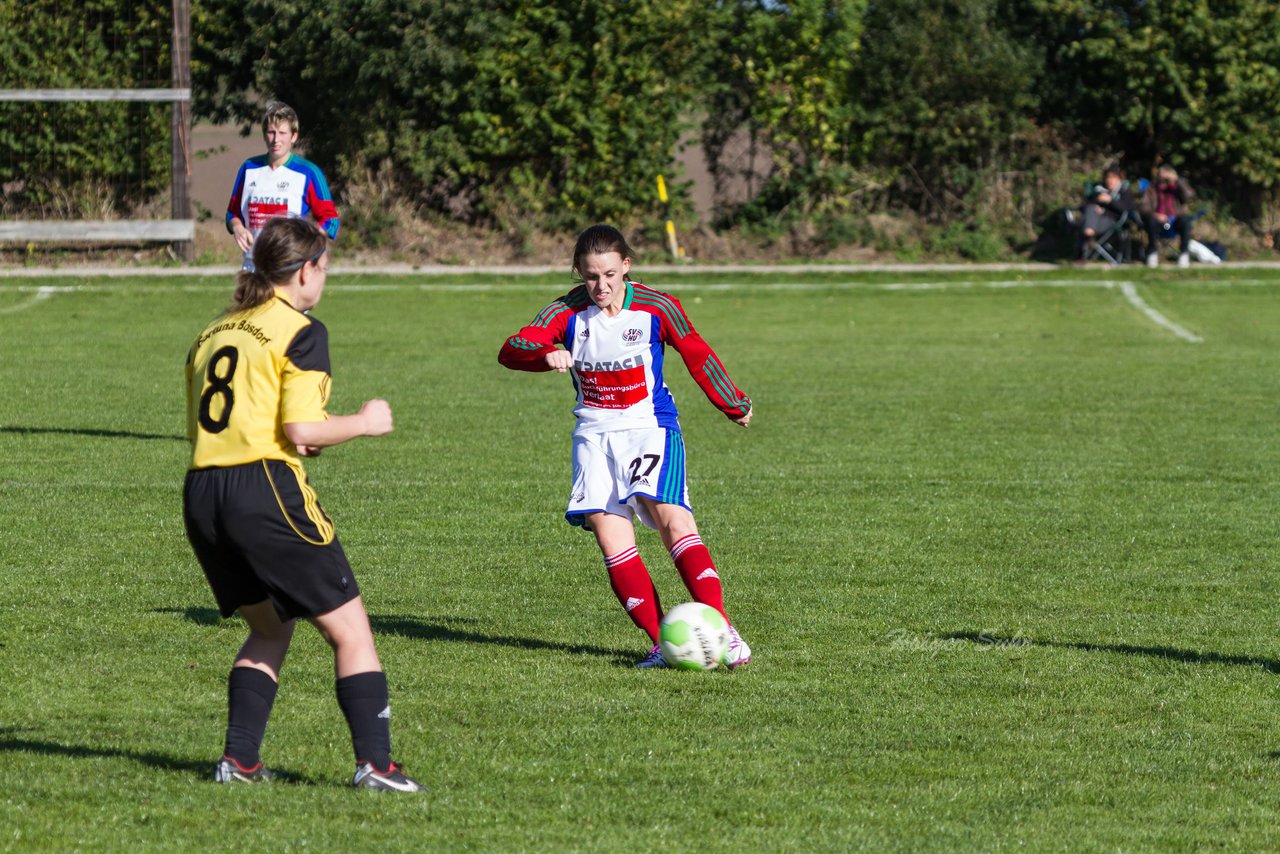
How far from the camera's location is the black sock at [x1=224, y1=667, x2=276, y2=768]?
4559 mm

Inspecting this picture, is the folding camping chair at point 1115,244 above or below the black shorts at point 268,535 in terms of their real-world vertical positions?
below

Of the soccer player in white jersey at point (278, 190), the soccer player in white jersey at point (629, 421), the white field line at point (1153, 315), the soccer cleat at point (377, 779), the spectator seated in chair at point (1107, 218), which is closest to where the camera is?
the soccer cleat at point (377, 779)

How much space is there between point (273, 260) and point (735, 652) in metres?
2.47

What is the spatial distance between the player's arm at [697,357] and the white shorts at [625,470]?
23cm

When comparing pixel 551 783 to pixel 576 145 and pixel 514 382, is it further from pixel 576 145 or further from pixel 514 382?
pixel 576 145

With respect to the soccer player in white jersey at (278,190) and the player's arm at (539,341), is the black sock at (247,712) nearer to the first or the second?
the player's arm at (539,341)

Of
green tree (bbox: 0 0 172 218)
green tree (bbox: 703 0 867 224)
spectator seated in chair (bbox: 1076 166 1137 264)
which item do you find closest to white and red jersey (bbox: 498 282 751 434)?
green tree (bbox: 0 0 172 218)

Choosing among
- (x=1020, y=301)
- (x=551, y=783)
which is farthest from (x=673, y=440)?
(x=1020, y=301)

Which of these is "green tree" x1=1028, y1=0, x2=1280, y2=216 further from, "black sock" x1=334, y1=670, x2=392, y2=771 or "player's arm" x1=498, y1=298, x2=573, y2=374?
"black sock" x1=334, y1=670, x2=392, y2=771

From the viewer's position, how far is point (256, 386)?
14.2 ft

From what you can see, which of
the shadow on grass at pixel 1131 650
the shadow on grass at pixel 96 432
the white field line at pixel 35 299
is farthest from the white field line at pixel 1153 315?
the white field line at pixel 35 299

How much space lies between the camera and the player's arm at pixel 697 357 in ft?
20.3

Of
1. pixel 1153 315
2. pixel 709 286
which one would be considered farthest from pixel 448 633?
pixel 709 286

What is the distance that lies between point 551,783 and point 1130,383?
11631 millimetres
